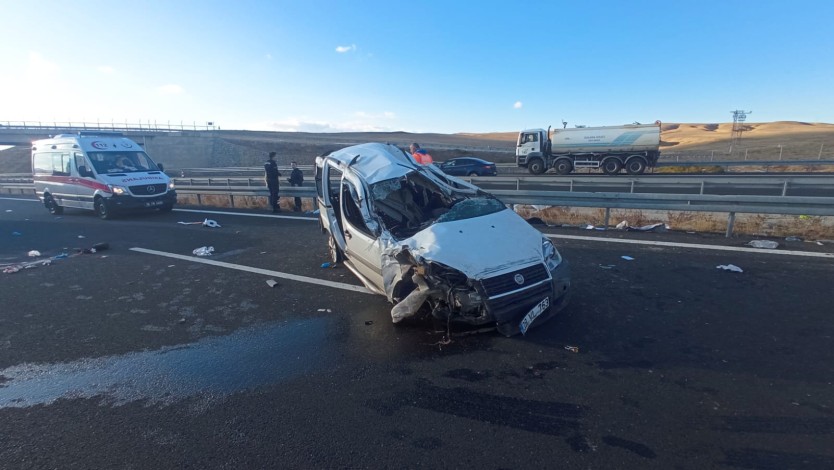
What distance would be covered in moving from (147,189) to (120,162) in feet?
4.06

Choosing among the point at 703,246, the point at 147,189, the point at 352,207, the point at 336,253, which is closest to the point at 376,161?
the point at 352,207

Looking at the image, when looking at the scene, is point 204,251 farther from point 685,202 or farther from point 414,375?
point 685,202

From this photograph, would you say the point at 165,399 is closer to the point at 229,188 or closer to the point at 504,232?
the point at 504,232

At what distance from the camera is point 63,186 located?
13391 millimetres

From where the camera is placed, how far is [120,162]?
42.6ft

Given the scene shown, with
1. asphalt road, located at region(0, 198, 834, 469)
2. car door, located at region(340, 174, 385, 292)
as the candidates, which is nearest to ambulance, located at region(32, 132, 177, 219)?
asphalt road, located at region(0, 198, 834, 469)

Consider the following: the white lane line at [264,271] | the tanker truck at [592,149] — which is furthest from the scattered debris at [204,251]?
the tanker truck at [592,149]

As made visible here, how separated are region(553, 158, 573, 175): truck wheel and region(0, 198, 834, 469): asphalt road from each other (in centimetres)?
2079

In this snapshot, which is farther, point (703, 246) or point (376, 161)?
point (703, 246)

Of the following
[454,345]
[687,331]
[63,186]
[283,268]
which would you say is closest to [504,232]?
[454,345]

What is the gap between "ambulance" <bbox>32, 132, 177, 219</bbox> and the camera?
40.5ft

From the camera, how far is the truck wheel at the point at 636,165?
24859 millimetres

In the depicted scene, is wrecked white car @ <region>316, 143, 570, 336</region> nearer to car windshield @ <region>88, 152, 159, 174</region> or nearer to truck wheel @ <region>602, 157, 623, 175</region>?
car windshield @ <region>88, 152, 159, 174</region>

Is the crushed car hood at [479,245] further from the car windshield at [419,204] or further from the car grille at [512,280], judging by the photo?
the car windshield at [419,204]
